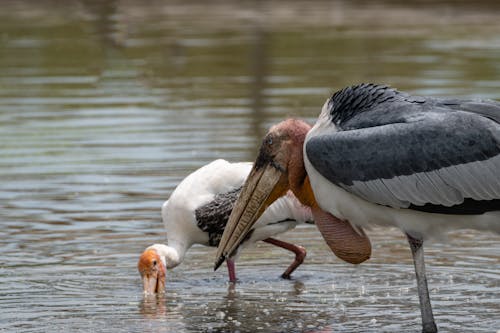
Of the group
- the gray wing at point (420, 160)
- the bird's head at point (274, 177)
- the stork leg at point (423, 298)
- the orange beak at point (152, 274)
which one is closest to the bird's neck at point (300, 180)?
the bird's head at point (274, 177)

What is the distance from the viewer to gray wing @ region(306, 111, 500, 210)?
749cm

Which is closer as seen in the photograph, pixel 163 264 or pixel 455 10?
pixel 163 264

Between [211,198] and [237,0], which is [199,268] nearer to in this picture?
[211,198]

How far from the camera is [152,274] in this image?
912 centimetres

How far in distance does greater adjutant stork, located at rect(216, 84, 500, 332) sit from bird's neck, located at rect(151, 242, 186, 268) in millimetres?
1821

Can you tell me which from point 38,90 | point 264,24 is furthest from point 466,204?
point 264,24

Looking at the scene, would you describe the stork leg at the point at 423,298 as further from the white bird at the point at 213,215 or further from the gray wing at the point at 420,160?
the white bird at the point at 213,215

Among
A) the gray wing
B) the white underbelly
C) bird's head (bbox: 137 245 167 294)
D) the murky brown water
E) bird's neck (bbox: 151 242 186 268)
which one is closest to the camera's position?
the gray wing

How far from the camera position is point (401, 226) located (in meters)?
7.81

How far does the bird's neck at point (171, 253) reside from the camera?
31.3 ft

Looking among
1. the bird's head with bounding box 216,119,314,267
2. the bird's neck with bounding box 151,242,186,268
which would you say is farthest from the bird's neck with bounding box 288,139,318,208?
the bird's neck with bounding box 151,242,186,268

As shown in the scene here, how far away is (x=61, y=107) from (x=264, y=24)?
10339 mm

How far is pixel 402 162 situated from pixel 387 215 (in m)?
0.37

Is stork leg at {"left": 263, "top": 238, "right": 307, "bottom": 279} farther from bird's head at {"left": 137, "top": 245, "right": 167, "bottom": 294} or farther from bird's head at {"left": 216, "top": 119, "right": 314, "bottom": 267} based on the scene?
bird's head at {"left": 216, "top": 119, "right": 314, "bottom": 267}
